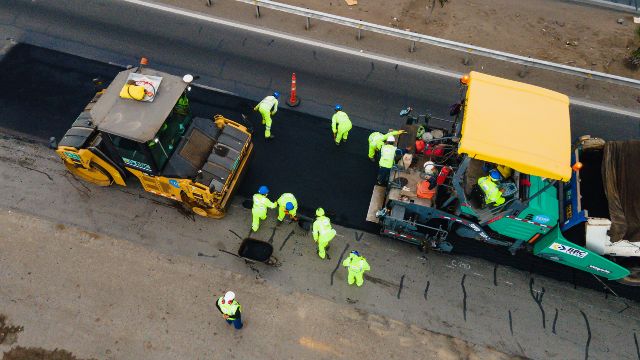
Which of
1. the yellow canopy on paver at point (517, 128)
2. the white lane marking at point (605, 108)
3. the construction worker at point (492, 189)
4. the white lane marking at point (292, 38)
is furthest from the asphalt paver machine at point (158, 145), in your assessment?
the white lane marking at point (605, 108)

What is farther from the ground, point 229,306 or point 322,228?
point 322,228

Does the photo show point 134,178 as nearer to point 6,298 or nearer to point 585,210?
point 6,298

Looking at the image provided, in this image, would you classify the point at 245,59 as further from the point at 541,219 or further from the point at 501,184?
the point at 541,219

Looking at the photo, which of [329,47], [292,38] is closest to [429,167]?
[329,47]

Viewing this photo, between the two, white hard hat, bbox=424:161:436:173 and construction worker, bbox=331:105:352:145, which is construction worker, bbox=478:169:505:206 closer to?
white hard hat, bbox=424:161:436:173

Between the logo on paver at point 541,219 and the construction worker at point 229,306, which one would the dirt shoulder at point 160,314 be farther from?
the logo on paver at point 541,219

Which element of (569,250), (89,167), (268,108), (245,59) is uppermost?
(245,59)

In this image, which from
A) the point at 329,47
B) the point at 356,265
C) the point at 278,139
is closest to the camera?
the point at 356,265
